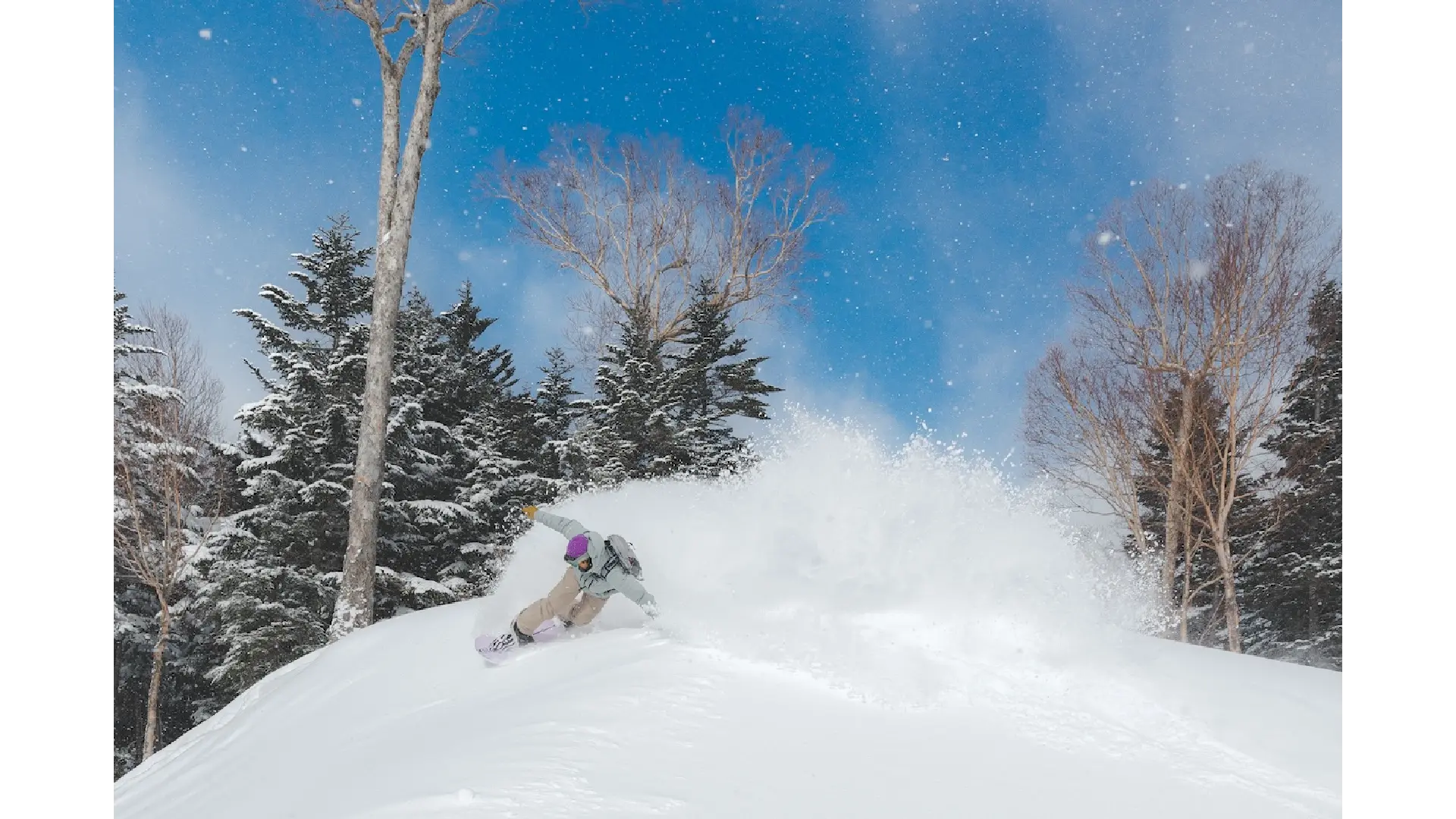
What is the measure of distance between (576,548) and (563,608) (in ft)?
1.28

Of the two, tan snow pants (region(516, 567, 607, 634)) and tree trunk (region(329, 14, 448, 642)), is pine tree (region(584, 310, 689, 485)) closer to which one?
tree trunk (region(329, 14, 448, 642))

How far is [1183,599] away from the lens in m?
10.7

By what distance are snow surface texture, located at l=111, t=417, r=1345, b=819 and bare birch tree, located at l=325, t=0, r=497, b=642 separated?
2557 millimetres

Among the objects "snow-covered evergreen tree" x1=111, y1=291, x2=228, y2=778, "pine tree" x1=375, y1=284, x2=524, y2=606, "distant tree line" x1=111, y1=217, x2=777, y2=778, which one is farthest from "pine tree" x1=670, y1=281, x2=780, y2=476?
"snow-covered evergreen tree" x1=111, y1=291, x2=228, y2=778

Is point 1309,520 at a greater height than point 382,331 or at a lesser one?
lesser

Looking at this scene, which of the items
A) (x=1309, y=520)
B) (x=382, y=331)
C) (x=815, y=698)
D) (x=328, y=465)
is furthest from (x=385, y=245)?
(x=1309, y=520)

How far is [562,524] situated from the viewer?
175 inches

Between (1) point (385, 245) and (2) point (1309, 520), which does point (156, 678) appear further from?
(2) point (1309, 520)

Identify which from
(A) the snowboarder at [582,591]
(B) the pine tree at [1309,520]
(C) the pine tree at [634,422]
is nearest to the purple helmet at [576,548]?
(A) the snowboarder at [582,591]

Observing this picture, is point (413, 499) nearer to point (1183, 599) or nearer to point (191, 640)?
point (191, 640)

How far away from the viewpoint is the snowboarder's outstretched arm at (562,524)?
4383 mm

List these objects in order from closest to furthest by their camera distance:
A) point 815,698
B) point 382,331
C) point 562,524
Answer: point 815,698, point 562,524, point 382,331

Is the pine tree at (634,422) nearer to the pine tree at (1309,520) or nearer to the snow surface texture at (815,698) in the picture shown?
the snow surface texture at (815,698)
